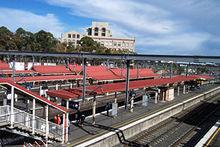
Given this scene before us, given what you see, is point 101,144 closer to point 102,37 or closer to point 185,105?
point 185,105

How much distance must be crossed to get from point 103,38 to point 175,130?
5126 inches

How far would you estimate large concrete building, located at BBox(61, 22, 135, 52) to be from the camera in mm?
150375

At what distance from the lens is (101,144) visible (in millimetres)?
17766

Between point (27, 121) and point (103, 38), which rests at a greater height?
point (103, 38)

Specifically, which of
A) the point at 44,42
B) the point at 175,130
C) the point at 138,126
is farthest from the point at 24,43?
the point at 138,126

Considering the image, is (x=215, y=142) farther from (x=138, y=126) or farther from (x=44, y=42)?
(x=44, y=42)

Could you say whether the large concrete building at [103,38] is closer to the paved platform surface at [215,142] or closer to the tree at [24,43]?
the tree at [24,43]

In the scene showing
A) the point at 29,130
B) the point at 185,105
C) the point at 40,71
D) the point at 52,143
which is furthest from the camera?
the point at 40,71

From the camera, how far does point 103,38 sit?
153m

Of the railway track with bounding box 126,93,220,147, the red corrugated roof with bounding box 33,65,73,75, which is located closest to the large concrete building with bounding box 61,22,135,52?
the red corrugated roof with bounding box 33,65,73,75

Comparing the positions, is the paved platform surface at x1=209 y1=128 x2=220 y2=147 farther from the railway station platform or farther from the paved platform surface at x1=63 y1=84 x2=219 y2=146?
the paved platform surface at x1=63 y1=84 x2=219 y2=146

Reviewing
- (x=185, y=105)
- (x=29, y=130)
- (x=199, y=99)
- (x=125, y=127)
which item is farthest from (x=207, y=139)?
(x=199, y=99)

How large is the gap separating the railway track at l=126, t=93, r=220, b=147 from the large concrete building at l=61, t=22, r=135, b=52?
110m

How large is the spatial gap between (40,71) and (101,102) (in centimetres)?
1476
